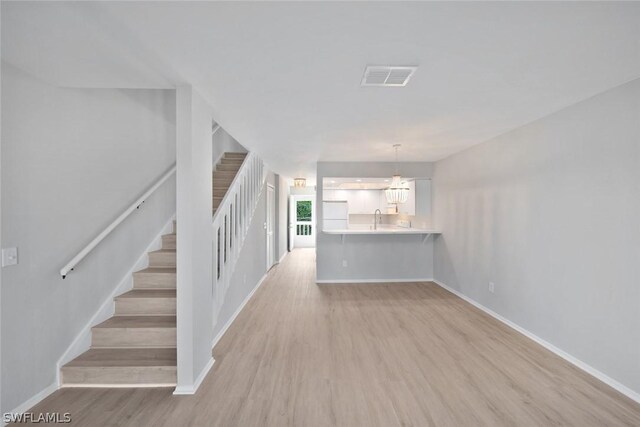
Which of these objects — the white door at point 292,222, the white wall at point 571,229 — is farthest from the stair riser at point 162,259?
the white door at point 292,222

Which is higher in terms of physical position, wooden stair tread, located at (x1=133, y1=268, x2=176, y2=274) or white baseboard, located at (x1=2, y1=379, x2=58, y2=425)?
wooden stair tread, located at (x1=133, y1=268, x2=176, y2=274)

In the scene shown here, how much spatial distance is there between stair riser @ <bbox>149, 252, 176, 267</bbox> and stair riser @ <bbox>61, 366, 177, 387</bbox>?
126cm

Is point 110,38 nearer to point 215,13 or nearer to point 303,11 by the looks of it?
point 215,13

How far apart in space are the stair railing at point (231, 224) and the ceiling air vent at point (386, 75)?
208 centimetres

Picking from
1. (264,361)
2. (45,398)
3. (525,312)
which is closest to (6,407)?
(45,398)

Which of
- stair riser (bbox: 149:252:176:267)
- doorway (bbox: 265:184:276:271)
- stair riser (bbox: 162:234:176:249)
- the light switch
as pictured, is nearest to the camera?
the light switch

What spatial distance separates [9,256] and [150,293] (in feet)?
4.10

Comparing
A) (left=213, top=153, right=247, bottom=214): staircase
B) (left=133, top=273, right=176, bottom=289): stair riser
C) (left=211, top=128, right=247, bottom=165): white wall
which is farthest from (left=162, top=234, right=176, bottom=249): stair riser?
(left=211, top=128, right=247, bottom=165): white wall

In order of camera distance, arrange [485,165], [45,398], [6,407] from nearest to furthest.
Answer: [6,407], [45,398], [485,165]

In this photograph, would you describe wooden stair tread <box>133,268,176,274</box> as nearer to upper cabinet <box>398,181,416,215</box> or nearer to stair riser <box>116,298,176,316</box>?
stair riser <box>116,298,176,316</box>

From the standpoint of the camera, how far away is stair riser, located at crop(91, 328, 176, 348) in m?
2.54

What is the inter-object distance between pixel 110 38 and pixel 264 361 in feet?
8.85

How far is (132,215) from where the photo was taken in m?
3.17

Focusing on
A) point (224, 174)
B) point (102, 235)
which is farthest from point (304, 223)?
point (102, 235)
